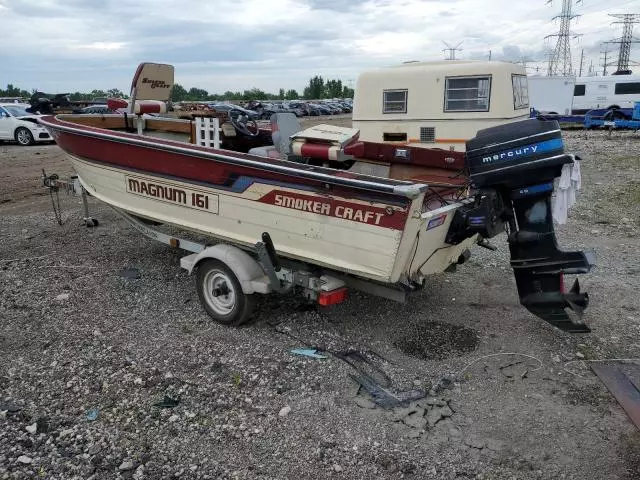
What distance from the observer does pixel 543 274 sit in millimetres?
3650

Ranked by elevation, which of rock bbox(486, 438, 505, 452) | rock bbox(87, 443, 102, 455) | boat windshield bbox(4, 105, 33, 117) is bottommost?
rock bbox(486, 438, 505, 452)

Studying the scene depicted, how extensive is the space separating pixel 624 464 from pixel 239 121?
489 centimetres

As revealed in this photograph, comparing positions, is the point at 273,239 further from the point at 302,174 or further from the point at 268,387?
the point at 268,387

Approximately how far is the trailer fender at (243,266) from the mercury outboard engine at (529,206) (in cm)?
163

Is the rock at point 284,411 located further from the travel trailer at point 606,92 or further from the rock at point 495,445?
the travel trailer at point 606,92

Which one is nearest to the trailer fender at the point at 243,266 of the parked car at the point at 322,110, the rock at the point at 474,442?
the rock at the point at 474,442

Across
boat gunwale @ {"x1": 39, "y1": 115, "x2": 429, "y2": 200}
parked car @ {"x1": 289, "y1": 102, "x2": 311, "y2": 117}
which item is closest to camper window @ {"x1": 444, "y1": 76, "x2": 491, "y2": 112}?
boat gunwale @ {"x1": 39, "y1": 115, "x2": 429, "y2": 200}

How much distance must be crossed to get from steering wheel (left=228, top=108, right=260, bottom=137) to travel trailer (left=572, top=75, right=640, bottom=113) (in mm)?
27284

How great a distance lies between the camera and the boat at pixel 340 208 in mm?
3531

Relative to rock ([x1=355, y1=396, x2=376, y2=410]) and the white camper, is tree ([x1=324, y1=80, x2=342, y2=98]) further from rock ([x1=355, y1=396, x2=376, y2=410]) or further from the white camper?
rock ([x1=355, y1=396, x2=376, y2=410])

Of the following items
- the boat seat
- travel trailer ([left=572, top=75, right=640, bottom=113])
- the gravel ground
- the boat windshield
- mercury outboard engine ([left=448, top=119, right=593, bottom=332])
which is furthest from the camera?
travel trailer ([left=572, top=75, right=640, bottom=113])

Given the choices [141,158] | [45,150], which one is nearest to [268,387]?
[141,158]

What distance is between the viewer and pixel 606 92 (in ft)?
93.4

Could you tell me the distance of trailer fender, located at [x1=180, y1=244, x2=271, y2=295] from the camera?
422cm
